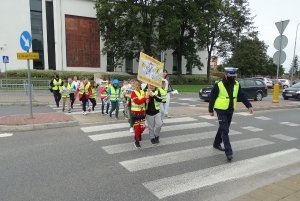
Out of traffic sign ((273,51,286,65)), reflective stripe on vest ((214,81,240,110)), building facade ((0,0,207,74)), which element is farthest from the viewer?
building facade ((0,0,207,74))

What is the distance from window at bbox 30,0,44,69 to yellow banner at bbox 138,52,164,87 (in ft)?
100

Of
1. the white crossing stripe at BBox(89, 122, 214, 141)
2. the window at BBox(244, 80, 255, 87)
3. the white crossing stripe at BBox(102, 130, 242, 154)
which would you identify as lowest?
the white crossing stripe at BBox(102, 130, 242, 154)

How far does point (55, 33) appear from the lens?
111 feet

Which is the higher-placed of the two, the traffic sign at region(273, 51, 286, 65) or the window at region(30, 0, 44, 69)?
the window at region(30, 0, 44, 69)

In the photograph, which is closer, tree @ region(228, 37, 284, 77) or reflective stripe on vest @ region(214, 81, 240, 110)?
reflective stripe on vest @ region(214, 81, 240, 110)

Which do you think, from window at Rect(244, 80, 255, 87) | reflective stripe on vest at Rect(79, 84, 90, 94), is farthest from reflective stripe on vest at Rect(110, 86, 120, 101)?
window at Rect(244, 80, 255, 87)

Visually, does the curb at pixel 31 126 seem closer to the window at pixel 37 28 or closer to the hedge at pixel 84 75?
the hedge at pixel 84 75

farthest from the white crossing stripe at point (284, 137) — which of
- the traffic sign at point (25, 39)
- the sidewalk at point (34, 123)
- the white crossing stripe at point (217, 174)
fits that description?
the traffic sign at point (25, 39)

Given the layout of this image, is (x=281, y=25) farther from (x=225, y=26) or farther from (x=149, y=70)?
(x=225, y=26)

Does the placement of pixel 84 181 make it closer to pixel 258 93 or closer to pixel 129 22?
pixel 258 93

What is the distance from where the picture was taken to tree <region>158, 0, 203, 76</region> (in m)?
33.3

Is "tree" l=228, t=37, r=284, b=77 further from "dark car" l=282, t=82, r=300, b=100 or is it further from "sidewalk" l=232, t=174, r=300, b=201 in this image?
"sidewalk" l=232, t=174, r=300, b=201

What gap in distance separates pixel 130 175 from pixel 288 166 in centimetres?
321

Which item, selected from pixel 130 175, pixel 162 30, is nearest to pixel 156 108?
pixel 130 175
